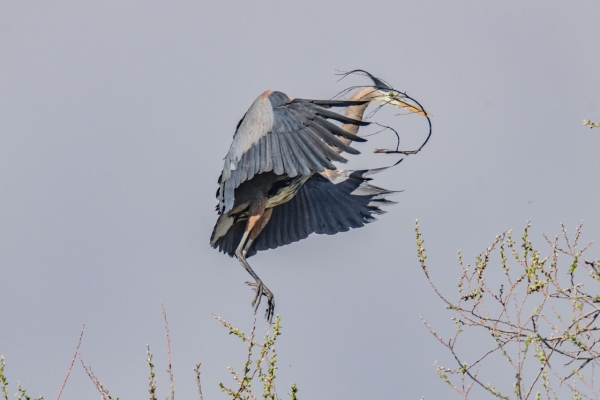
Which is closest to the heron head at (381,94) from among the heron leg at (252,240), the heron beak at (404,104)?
the heron beak at (404,104)

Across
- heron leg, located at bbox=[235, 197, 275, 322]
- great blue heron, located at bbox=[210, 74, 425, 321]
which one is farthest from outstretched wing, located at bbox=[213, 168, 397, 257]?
heron leg, located at bbox=[235, 197, 275, 322]

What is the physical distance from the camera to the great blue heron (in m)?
5.40

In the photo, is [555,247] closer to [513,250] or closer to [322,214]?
[513,250]

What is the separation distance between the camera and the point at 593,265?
3695 millimetres

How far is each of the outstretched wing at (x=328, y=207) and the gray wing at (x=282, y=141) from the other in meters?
1.21

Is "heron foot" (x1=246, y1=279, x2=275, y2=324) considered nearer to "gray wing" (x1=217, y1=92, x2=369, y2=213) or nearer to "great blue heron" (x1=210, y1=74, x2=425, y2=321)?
"great blue heron" (x1=210, y1=74, x2=425, y2=321)

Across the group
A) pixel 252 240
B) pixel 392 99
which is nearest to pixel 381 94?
pixel 392 99

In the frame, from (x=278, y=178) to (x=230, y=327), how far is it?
250 cm

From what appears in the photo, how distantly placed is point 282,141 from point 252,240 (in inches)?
50.9

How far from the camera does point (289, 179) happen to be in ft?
21.2

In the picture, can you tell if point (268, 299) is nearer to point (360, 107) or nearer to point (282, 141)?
point (282, 141)

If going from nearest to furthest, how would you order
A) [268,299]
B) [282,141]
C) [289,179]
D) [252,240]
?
[282,141] → [268,299] → [289,179] → [252,240]

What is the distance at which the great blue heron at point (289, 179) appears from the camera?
17.7 ft

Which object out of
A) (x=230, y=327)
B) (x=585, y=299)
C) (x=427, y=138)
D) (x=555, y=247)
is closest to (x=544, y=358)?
(x=585, y=299)
